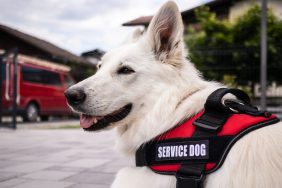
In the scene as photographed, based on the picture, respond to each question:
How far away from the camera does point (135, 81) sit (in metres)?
2.69

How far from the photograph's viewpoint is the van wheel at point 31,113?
16.1 meters

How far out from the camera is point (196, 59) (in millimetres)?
12945

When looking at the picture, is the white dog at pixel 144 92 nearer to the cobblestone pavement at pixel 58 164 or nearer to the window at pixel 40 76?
the cobblestone pavement at pixel 58 164

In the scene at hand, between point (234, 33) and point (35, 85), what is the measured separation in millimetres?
10304

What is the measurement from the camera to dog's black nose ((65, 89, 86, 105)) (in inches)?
98.6

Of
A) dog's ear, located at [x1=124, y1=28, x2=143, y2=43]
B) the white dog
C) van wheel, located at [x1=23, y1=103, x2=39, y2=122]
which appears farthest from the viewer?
van wheel, located at [x1=23, y1=103, x2=39, y2=122]

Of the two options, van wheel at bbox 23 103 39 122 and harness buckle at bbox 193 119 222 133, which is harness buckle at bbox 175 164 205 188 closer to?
harness buckle at bbox 193 119 222 133

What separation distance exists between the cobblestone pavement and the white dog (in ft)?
1.42

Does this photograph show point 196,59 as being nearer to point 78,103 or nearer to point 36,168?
point 36,168

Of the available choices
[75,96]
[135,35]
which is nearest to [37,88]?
[135,35]

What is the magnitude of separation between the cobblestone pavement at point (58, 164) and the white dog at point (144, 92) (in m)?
0.43

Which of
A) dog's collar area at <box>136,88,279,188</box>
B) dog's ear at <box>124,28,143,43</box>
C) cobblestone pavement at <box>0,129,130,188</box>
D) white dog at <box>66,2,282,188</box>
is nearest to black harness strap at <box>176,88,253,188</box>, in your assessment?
dog's collar area at <box>136,88,279,188</box>

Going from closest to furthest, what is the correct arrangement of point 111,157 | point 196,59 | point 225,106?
1. point 225,106
2. point 111,157
3. point 196,59

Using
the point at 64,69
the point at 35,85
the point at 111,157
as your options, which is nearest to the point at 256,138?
the point at 111,157
